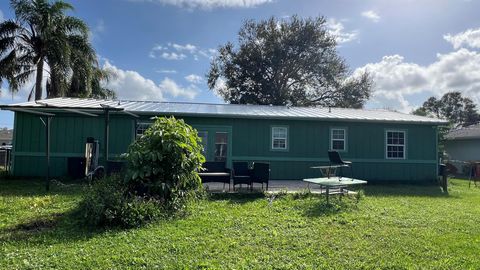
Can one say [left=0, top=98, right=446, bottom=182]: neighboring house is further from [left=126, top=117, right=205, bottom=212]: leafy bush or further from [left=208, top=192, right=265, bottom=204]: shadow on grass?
[left=126, top=117, right=205, bottom=212]: leafy bush

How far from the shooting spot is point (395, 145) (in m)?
13.8

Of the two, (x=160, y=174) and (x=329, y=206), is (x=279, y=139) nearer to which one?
(x=329, y=206)

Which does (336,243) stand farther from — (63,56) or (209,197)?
(63,56)

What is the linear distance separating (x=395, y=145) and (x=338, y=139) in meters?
2.41

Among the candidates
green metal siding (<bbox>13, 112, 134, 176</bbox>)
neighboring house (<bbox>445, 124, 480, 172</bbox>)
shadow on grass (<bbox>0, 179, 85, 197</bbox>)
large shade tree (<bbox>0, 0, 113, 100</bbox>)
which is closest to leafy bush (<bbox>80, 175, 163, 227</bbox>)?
shadow on grass (<bbox>0, 179, 85, 197</bbox>)

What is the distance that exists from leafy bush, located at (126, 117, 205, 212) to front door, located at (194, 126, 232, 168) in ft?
18.8

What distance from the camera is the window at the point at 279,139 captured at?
13.1 metres

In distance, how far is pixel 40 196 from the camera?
8.23m

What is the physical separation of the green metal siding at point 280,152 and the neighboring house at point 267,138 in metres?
0.03

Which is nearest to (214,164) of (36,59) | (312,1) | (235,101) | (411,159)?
(312,1)

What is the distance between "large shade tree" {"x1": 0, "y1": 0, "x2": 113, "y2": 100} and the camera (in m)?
16.4

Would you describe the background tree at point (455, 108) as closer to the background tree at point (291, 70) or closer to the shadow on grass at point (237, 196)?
the background tree at point (291, 70)

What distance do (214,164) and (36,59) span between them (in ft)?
41.3

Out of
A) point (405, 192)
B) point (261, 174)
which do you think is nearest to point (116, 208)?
point (261, 174)
